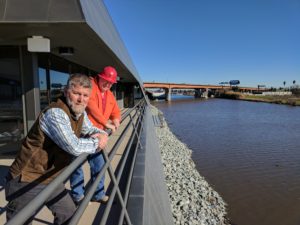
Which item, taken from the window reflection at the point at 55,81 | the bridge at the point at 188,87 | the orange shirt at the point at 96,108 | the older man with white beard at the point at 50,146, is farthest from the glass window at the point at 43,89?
the bridge at the point at 188,87

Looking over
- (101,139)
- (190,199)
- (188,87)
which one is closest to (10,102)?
(101,139)

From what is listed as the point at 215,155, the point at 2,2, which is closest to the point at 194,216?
the point at 2,2

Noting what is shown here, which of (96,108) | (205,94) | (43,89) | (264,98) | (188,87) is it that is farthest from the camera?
(205,94)

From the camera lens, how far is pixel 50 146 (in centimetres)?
207

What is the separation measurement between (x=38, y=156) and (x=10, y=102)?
4707 millimetres

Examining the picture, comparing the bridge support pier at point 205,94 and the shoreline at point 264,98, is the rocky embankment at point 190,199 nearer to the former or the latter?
the shoreline at point 264,98

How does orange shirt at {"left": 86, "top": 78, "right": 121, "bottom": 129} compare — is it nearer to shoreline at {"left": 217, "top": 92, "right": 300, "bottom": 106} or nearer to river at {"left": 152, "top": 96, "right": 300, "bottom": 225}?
river at {"left": 152, "top": 96, "right": 300, "bottom": 225}

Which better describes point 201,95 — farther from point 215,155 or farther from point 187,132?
point 215,155

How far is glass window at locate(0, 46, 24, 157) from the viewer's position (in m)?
6.08

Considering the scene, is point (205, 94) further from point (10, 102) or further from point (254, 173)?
point (10, 102)

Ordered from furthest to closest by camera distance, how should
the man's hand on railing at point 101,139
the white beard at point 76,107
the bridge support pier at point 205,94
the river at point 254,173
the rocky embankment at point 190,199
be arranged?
the bridge support pier at point 205,94
the river at point 254,173
the rocky embankment at point 190,199
the man's hand on railing at point 101,139
the white beard at point 76,107

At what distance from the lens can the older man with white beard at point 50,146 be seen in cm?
198

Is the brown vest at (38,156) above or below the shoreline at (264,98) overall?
above

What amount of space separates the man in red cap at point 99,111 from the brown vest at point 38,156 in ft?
3.68
